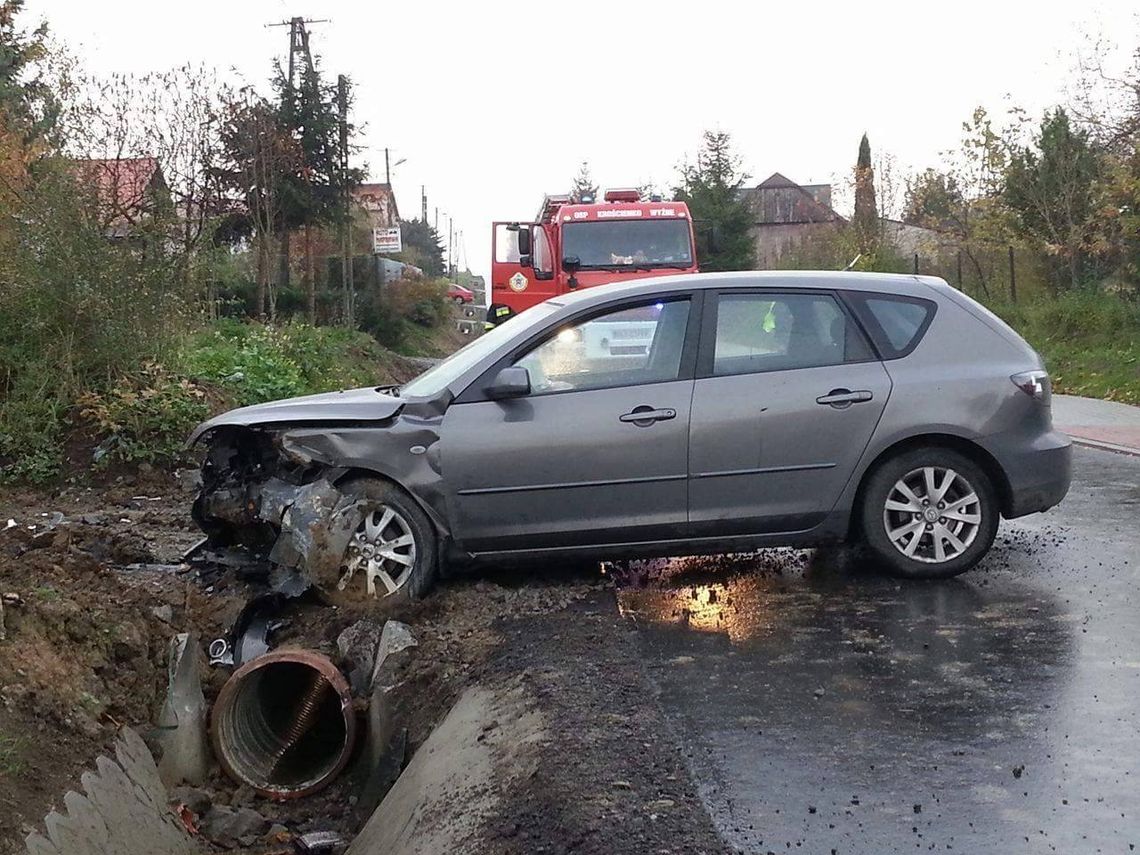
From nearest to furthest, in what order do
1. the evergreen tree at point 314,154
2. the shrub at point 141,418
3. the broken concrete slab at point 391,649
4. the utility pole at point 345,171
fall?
the broken concrete slab at point 391,649, the shrub at point 141,418, the evergreen tree at point 314,154, the utility pole at point 345,171

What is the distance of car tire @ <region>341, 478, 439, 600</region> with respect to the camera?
6.12 meters

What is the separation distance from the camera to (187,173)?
20547mm

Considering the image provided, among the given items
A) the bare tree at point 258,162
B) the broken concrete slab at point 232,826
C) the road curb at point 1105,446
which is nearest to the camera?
the broken concrete slab at point 232,826

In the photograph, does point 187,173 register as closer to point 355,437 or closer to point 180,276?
point 180,276

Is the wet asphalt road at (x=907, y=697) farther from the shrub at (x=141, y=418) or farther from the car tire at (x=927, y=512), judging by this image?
the shrub at (x=141, y=418)

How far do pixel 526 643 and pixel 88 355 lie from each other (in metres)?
6.89

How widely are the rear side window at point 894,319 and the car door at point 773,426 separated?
0.14 meters

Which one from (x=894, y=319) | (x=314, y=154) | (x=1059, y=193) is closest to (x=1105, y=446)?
(x=894, y=319)

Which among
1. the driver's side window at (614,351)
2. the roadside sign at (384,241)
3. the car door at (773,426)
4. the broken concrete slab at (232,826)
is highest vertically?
the roadside sign at (384,241)

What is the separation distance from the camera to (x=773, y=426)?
6.21 m

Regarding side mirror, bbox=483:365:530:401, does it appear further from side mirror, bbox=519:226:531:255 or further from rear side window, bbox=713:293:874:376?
side mirror, bbox=519:226:531:255

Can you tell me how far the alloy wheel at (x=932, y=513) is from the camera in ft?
20.9

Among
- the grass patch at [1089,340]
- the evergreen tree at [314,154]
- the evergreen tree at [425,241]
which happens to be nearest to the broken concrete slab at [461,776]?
the grass patch at [1089,340]

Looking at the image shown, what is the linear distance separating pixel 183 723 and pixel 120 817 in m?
0.87
